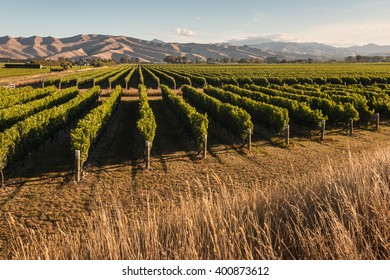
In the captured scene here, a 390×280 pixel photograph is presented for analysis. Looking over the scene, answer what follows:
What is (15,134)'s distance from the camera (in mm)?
15055

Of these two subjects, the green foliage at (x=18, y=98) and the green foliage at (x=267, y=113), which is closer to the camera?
the green foliage at (x=267, y=113)

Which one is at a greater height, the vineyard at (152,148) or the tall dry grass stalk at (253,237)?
the tall dry grass stalk at (253,237)

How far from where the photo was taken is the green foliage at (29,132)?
45.9 ft

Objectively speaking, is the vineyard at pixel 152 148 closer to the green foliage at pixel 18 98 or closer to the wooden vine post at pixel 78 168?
the wooden vine post at pixel 78 168

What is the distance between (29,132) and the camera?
16641mm

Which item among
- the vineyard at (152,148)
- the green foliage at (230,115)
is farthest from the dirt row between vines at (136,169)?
the green foliage at (230,115)

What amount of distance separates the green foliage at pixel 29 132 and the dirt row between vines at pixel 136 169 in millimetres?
976

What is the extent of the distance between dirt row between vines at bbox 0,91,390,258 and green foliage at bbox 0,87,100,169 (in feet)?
3.20

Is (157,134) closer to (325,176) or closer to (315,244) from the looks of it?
(325,176)

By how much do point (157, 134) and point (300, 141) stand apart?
10.0m

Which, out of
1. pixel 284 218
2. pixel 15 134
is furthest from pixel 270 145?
pixel 284 218

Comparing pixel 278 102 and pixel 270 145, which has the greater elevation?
pixel 278 102

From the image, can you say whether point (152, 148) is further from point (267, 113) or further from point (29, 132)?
point (267, 113)

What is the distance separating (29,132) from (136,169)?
5948 mm
